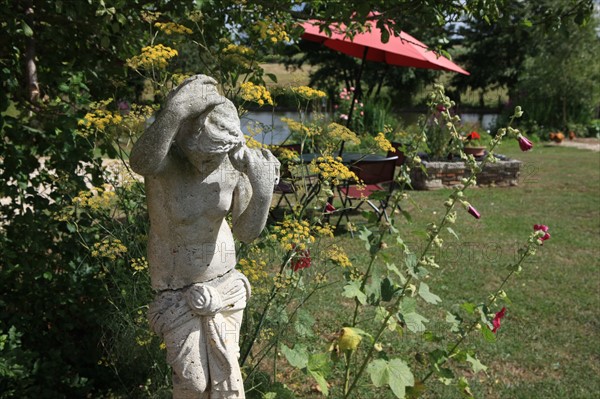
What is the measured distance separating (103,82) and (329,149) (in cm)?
180

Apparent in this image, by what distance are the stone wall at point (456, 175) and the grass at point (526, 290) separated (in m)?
0.40

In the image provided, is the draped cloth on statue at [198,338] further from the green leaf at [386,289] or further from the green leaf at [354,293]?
the green leaf at [386,289]

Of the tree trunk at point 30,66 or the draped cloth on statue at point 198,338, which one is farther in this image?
the tree trunk at point 30,66

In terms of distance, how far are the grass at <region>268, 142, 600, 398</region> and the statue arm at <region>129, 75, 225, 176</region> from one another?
45.6 inches

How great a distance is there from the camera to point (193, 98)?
4.97ft

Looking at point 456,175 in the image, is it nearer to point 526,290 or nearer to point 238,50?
point 526,290

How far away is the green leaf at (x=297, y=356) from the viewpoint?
237 cm

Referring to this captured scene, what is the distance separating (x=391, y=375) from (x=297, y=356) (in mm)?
448

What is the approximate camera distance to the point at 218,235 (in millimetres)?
1787

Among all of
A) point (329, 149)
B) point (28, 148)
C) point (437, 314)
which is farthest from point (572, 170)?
point (28, 148)

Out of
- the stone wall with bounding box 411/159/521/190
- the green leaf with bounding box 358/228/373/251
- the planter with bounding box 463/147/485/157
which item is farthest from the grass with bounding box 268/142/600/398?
the planter with bounding box 463/147/485/157

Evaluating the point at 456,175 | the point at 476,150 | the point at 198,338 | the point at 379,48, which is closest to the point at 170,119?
the point at 198,338

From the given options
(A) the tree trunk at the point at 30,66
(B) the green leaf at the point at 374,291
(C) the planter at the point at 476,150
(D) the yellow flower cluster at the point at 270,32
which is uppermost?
(D) the yellow flower cluster at the point at 270,32

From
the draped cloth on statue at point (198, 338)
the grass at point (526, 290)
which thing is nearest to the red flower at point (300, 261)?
the grass at point (526, 290)
